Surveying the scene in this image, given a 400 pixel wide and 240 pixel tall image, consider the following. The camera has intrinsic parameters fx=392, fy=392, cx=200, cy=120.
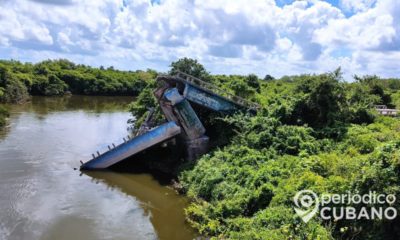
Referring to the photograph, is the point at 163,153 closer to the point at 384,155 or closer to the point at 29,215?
the point at 29,215

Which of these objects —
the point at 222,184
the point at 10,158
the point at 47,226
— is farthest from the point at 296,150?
the point at 10,158

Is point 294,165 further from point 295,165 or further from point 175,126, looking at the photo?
point 175,126

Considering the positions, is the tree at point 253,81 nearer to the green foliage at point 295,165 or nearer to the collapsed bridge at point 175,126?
the green foliage at point 295,165

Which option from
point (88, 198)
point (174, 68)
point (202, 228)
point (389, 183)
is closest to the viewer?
point (389, 183)

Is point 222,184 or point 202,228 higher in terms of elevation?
point 222,184

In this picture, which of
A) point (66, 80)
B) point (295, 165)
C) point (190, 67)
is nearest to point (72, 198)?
point (295, 165)

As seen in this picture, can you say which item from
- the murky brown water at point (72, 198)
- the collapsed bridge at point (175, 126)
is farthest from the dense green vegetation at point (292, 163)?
the murky brown water at point (72, 198)
